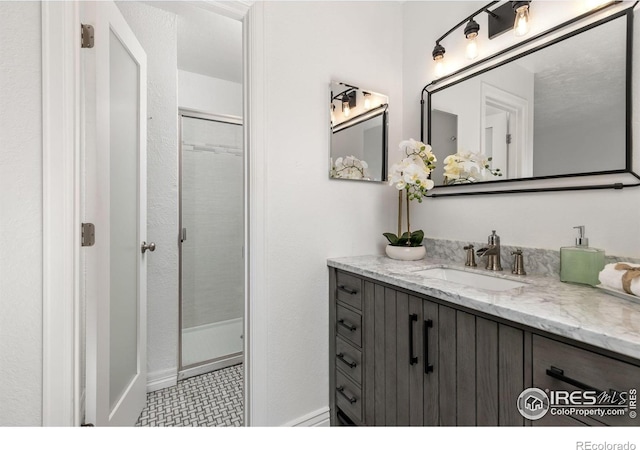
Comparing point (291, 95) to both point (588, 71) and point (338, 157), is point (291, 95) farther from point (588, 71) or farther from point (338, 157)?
point (588, 71)

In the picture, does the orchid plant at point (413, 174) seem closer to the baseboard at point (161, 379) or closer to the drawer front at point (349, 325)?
the drawer front at point (349, 325)

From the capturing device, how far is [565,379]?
2.29 feet

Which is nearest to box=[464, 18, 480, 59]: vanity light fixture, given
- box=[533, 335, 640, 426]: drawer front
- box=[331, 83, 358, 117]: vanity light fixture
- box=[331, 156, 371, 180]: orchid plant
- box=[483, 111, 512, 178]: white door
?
box=[483, 111, 512, 178]: white door

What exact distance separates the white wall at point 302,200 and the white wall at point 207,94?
160cm

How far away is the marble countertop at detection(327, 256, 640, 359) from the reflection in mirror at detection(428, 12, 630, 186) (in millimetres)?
494

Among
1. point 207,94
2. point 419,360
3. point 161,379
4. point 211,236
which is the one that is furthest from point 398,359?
point 207,94

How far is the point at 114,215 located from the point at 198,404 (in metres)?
1.30

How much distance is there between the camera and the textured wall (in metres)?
1.98

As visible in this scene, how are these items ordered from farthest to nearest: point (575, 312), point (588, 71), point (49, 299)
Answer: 1. point (588, 71)
2. point (49, 299)
3. point (575, 312)

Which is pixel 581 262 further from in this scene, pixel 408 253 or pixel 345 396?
pixel 345 396

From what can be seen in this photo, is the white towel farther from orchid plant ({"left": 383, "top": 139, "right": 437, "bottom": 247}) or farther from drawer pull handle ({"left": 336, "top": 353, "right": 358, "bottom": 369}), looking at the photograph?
drawer pull handle ({"left": 336, "top": 353, "right": 358, "bottom": 369})

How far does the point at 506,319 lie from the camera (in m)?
0.82
